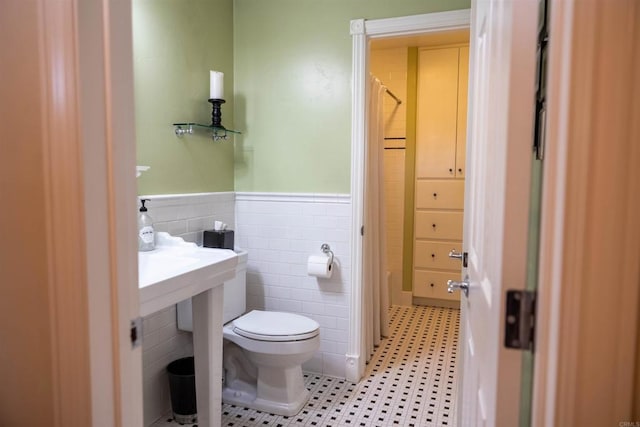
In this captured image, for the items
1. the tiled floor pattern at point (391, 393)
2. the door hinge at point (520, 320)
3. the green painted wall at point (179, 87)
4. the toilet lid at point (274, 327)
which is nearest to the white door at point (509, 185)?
the door hinge at point (520, 320)

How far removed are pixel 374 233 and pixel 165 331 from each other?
1.56 metres

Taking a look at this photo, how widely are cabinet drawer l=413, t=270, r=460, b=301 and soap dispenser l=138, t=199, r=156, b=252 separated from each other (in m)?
2.75

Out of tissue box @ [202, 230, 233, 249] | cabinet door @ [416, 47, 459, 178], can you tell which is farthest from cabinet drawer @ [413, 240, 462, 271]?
tissue box @ [202, 230, 233, 249]

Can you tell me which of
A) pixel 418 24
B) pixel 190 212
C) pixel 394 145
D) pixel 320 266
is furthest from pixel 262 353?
pixel 394 145

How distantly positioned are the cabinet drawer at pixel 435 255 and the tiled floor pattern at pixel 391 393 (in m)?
0.75

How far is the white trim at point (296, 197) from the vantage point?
267 cm

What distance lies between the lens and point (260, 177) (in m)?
2.86

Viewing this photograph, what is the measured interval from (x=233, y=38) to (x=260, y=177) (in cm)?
93

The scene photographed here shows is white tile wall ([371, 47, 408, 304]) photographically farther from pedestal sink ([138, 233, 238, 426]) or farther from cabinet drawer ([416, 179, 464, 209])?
pedestal sink ([138, 233, 238, 426])

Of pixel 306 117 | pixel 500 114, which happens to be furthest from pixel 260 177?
pixel 500 114

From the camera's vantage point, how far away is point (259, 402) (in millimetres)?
2373

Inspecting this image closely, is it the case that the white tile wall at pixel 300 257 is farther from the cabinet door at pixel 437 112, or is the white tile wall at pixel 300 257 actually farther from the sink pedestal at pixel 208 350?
the cabinet door at pixel 437 112

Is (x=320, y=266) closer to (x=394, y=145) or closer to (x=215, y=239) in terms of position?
(x=215, y=239)

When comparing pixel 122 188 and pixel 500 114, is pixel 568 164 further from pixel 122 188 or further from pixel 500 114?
pixel 122 188
